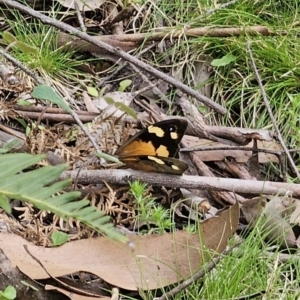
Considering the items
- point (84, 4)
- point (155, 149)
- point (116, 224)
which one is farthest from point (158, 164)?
point (84, 4)

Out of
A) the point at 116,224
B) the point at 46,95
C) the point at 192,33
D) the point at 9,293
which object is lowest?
the point at 116,224

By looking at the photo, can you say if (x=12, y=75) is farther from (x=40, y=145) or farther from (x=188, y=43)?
(x=188, y=43)

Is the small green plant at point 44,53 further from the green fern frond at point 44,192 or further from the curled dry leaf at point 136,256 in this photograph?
the green fern frond at point 44,192

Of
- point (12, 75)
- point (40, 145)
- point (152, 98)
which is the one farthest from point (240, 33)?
point (40, 145)

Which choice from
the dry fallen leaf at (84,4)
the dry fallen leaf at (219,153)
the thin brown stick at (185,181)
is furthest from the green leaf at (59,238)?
the dry fallen leaf at (84,4)

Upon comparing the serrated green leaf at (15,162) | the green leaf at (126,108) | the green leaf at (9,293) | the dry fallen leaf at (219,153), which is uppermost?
the serrated green leaf at (15,162)

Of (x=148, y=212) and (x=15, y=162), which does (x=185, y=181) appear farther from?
(x=15, y=162)
